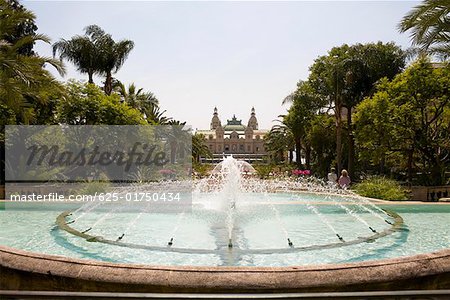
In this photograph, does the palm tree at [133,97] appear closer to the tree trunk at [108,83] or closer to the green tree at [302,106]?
the tree trunk at [108,83]

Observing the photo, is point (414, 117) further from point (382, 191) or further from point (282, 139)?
point (282, 139)

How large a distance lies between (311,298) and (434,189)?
1490 cm

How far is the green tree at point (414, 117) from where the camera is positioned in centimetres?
1805

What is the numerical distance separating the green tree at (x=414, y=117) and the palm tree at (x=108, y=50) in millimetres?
18028

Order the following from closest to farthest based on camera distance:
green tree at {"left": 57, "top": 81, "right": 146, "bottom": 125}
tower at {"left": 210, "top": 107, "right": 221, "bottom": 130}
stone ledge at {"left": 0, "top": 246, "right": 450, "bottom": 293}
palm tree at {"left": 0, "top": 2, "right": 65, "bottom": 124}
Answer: stone ledge at {"left": 0, "top": 246, "right": 450, "bottom": 293}, palm tree at {"left": 0, "top": 2, "right": 65, "bottom": 124}, green tree at {"left": 57, "top": 81, "right": 146, "bottom": 125}, tower at {"left": 210, "top": 107, "right": 221, "bottom": 130}

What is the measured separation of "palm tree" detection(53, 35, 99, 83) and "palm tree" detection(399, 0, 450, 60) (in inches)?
850

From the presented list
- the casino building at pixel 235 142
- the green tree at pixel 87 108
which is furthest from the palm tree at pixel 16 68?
the casino building at pixel 235 142

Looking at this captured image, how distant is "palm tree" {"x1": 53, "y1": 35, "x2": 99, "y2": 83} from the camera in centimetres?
2897

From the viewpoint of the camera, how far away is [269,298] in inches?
101

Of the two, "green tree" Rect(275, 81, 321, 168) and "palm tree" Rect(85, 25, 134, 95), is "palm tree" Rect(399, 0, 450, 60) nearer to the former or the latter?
"green tree" Rect(275, 81, 321, 168)

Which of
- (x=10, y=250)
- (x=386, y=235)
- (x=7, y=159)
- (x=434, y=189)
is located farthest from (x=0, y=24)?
(x=434, y=189)

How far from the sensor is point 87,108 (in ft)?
68.7

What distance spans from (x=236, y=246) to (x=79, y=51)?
26080mm

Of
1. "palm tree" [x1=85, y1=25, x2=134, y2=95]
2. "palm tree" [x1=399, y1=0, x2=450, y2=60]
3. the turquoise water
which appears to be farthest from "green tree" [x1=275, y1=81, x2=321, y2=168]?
the turquoise water
